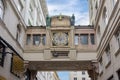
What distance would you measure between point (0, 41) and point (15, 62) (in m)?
2.78

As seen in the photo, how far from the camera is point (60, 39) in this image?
81.5ft

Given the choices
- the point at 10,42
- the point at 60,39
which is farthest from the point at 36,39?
the point at 10,42

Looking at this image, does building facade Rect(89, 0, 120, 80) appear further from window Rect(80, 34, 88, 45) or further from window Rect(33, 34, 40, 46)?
window Rect(33, 34, 40, 46)

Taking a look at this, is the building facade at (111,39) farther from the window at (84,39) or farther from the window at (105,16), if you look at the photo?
the window at (84,39)

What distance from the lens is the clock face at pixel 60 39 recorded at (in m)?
24.7

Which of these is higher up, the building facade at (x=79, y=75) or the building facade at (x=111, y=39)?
the building facade at (x=79, y=75)

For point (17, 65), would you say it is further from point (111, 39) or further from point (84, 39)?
point (84, 39)

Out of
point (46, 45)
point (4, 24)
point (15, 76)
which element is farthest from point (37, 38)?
point (4, 24)

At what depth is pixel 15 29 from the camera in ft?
72.6

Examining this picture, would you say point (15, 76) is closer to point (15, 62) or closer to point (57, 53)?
point (15, 62)

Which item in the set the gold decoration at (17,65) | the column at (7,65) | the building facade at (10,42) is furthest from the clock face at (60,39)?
the column at (7,65)

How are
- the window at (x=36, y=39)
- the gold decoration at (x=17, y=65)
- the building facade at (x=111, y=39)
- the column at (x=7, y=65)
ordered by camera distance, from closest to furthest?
the building facade at (x=111, y=39) → the column at (x=7, y=65) → the gold decoration at (x=17, y=65) → the window at (x=36, y=39)

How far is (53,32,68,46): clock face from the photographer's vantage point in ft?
81.0

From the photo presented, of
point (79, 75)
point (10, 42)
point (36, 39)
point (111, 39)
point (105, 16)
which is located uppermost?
point (79, 75)
